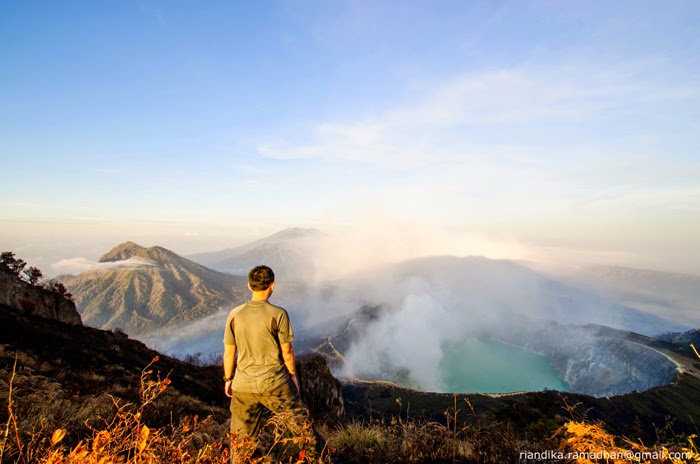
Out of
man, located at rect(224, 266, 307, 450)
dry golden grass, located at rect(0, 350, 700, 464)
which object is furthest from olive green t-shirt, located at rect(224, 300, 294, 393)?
dry golden grass, located at rect(0, 350, 700, 464)

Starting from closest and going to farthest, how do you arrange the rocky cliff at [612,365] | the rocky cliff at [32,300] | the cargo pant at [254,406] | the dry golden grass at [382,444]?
the dry golden grass at [382,444] < the cargo pant at [254,406] < the rocky cliff at [32,300] < the rocky cliff at [612,365]

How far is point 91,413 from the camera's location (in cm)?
671

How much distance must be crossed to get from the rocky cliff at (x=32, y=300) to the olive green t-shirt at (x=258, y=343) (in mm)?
29621

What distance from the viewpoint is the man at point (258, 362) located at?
4.89 m

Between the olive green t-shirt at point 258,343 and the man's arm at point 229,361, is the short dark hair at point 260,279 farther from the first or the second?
the man's arm at point 229,361

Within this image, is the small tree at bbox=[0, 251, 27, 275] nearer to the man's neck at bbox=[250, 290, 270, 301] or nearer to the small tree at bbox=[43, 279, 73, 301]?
the small tree at bbox=[43, 279, 73, 301]

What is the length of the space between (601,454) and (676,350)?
205121 millimetres

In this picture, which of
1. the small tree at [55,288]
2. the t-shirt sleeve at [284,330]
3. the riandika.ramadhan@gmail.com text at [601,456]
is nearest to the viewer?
the riandika.ramadhan@gmail.com text at [601,456]

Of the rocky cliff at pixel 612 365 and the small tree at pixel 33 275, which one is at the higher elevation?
the small tree at pixel 33 275

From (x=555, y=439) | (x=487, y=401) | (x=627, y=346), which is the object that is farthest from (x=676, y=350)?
(x=555, y=439)

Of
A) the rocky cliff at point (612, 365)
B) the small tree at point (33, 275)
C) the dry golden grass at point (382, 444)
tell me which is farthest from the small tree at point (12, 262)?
the rocky cliff at point (612, 365)

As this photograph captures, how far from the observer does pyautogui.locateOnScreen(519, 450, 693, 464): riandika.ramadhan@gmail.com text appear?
4371mm

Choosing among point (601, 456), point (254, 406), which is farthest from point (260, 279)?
point (601, 456)

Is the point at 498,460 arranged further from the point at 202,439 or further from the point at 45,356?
the point at 45,356
